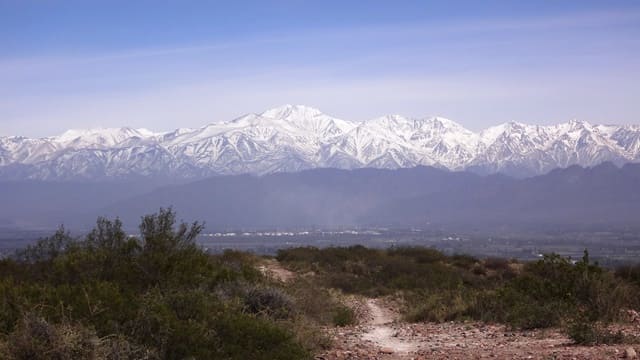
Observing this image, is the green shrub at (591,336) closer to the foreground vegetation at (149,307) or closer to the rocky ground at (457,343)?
the rocky ground at (457,343)

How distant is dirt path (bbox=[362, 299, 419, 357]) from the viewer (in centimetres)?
1471

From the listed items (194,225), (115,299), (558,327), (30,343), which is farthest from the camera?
(194,225)

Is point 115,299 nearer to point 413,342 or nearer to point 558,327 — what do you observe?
point 413,342

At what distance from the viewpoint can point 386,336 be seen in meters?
17.1

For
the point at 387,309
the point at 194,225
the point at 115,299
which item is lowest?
the point at 387,309

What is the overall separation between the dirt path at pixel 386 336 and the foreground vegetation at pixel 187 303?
874mm

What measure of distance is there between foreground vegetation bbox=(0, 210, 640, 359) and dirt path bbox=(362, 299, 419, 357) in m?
0.87

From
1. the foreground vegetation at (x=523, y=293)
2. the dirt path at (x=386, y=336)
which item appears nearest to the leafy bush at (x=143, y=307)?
the dirt path at (x=386, y=336)

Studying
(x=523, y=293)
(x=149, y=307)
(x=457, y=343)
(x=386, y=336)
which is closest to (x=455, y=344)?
(x=457, y=343)

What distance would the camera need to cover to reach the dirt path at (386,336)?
14.7m

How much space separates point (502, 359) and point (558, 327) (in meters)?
4.59

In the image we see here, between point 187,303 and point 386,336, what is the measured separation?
606 centimetres

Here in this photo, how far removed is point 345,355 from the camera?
13.6m

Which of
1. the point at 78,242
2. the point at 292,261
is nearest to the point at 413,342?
the point at 78,242
